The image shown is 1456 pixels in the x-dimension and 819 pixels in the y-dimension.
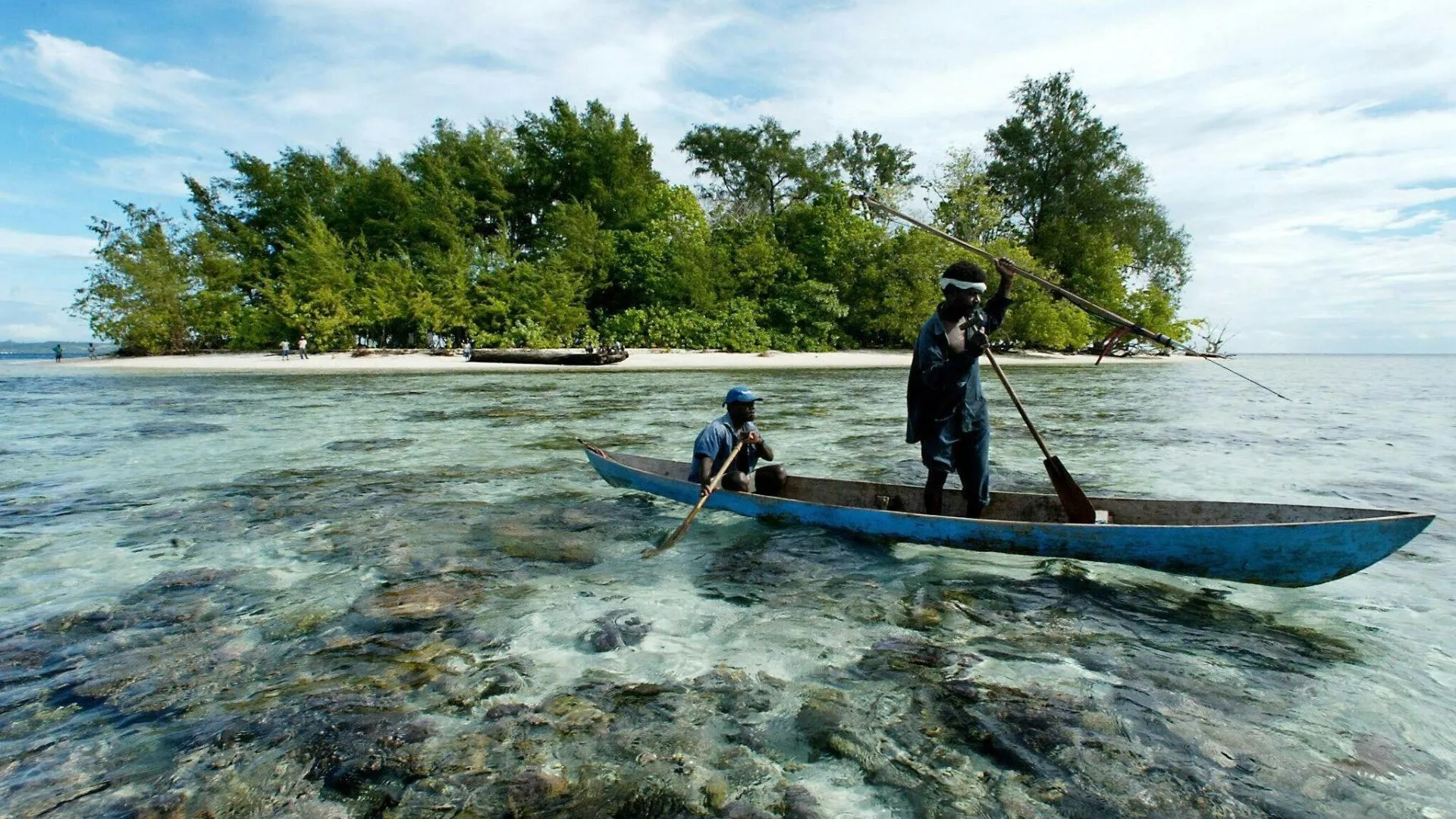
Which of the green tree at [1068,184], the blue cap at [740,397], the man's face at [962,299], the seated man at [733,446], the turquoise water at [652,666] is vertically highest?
the green tree at [1068,184]

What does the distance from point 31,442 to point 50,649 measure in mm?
13560

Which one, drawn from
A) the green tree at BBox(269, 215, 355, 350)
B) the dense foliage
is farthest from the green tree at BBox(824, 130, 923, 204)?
the green tree at BBox(269, 215, 355, 350)

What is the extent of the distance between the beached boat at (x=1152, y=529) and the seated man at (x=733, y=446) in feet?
1.02

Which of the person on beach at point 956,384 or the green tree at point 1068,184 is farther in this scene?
the green tree at point 1068,184

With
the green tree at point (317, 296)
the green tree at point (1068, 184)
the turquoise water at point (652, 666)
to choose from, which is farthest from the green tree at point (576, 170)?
the turquoise water at point (652, 666)

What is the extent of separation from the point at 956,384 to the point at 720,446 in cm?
258

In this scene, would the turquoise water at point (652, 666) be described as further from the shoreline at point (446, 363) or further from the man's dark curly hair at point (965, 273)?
the shoreline at point (446, 363)

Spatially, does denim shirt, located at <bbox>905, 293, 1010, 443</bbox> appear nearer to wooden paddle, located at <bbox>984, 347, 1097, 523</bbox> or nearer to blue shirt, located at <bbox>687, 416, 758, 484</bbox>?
wooden paddle, located at <bbox>984, 347, 1097, 523</bbox>

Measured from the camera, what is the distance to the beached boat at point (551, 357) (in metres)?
36.3

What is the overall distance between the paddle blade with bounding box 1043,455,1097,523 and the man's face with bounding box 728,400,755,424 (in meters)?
2.84

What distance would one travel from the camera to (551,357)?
37500 mm

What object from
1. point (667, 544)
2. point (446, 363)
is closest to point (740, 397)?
point (667, 544)

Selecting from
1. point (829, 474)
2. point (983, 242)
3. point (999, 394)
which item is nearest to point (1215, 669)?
point (829, 474)

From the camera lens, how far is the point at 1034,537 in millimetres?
5891
